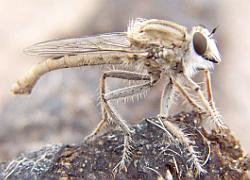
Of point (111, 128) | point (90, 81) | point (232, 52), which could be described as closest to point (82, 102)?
point (90, 81)

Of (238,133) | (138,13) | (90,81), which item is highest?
(138,13)

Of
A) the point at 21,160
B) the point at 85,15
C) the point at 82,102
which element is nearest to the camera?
the point at 21,160

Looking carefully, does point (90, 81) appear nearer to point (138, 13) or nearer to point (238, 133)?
point (138, 13)

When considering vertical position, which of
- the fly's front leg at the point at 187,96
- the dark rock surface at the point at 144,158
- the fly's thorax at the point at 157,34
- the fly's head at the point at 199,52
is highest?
the fly's thorax at the point at 157,34

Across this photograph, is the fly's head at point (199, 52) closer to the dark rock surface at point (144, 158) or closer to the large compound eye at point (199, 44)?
the large compound eye at point (199, 44)

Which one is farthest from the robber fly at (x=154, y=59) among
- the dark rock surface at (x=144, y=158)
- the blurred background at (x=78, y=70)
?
the blurred background at (x=78, y=70)

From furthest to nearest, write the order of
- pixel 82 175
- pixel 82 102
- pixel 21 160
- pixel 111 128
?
pixel 82 102, pixel 111 128, pixel 21 160, pixel 82 175

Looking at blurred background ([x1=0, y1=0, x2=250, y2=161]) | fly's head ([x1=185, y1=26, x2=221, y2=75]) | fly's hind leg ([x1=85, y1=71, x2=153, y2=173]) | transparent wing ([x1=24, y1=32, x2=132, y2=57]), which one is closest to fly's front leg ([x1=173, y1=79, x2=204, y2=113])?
fly's head ([x1=185, y1=26, x2=221, y2=75])
